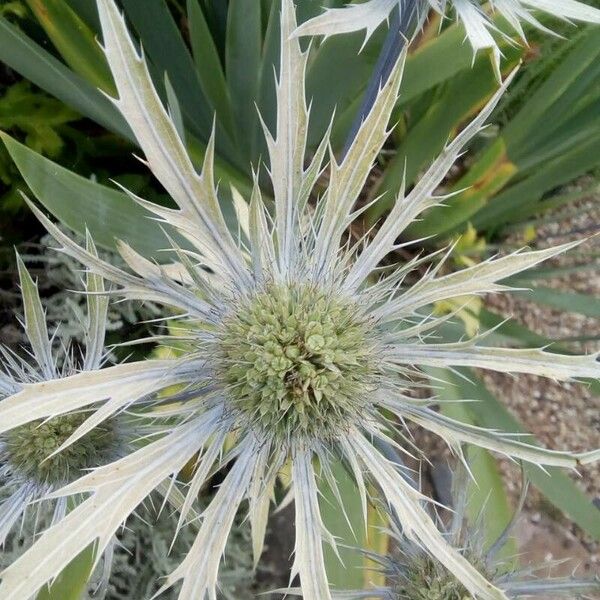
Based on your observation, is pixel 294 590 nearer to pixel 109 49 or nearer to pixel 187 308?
pixel 187 308

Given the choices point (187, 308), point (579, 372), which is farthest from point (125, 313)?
point (579, 372)

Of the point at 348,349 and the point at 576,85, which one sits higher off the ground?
the point at 576,85

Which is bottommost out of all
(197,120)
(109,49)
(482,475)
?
(482,475)

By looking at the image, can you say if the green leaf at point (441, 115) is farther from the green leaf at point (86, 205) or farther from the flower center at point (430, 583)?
the flower center at point (430, 583)

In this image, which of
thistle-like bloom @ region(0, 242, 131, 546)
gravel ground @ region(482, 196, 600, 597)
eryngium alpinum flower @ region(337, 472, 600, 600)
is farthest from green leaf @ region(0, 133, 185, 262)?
gravel ground @ region(482, 196, 600, 597)

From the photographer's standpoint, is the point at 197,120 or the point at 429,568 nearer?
the point at 429,568

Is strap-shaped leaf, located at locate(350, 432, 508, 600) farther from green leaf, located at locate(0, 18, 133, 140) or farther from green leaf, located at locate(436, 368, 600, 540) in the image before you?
green leaf, located at locate(0, 18, 133, 140)

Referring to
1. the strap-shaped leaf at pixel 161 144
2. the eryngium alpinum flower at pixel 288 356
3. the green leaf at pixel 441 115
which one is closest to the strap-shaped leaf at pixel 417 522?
the eryngium alpinum flower at pixel 288 356
